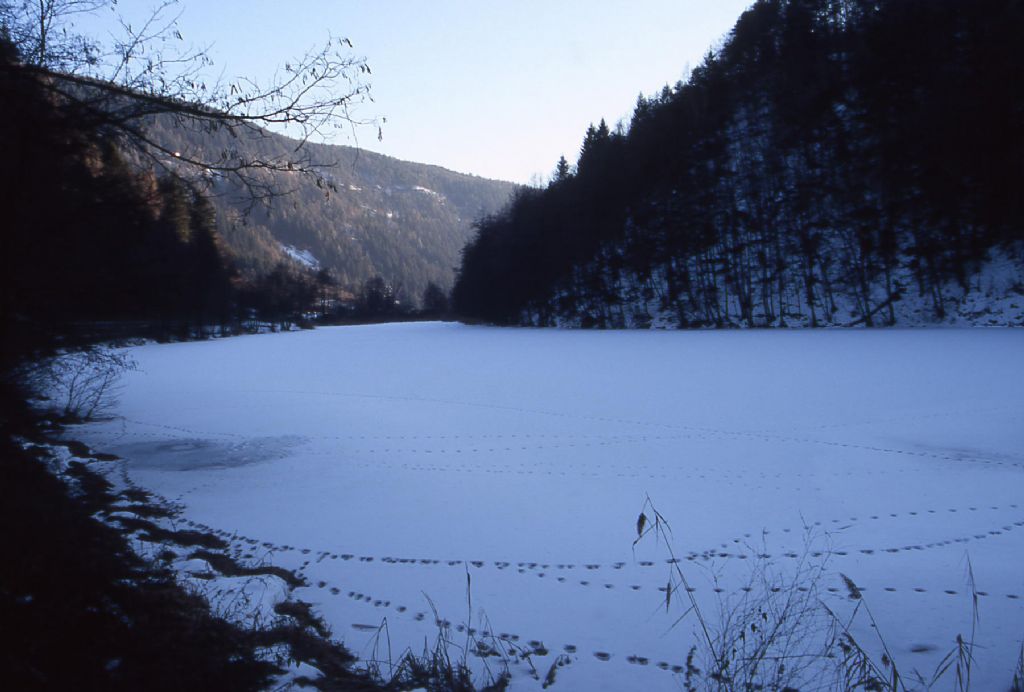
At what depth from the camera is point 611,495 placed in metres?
7.50

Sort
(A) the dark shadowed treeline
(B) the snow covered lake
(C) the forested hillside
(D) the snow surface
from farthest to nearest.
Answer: (D) the snow surface, (C) the forested hillside, (B) the snow covered lake, (A) the dark shadowed treeline

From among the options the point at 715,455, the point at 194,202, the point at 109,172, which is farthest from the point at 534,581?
the point at 109,172

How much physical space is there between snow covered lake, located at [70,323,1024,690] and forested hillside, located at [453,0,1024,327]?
23.1 metres

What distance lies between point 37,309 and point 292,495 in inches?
146

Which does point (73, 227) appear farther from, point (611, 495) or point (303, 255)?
point (303, 255)

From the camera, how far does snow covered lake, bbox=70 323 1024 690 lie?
14.5ft

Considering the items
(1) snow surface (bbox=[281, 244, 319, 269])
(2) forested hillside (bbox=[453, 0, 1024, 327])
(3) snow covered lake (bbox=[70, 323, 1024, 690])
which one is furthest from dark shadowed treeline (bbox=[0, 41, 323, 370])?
(1) snow surface (bbox=[281, 244, 319, 269])

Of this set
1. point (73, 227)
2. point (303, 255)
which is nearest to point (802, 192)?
point (73, 227)

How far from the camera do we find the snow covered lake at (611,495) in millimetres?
4414

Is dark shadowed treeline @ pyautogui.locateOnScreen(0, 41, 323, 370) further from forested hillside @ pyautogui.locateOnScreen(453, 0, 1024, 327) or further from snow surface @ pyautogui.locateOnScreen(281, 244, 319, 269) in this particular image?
snow surface @ pyautogui.locateOnScreen(281, 244, 319, 269)

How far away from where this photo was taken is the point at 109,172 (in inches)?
233

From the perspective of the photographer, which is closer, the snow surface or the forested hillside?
the forested hillside

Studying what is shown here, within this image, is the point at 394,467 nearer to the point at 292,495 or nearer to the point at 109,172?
the point at 292,495

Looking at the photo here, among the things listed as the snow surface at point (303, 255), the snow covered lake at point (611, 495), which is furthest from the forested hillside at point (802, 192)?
the snow surface at point (303, 255)
